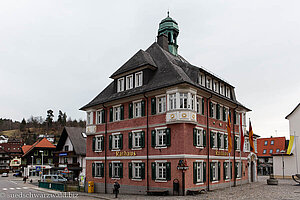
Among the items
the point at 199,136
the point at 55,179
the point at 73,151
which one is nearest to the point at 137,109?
the point at 199,136

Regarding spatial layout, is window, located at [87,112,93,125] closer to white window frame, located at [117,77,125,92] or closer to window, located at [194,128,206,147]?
white window frame, located at [117,77,125,92]

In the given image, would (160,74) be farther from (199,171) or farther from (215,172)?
(215,172)

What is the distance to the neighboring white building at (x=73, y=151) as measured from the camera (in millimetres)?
54219

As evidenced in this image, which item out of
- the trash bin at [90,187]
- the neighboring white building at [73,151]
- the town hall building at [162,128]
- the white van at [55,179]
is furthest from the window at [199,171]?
the neighboring white building at [73,151]

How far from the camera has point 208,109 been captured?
29.9 m

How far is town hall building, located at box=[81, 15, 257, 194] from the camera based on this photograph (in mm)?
25844

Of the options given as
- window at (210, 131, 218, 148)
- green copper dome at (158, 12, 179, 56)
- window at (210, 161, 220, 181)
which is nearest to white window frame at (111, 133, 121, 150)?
window at (210, 131, 218, 148)

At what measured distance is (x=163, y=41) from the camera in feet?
118

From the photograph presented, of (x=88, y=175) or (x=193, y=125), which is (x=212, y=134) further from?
(x=88, y=175)

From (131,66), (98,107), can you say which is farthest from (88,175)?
(131,66)

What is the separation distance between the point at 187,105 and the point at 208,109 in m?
4.95

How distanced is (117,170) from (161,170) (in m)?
6.62

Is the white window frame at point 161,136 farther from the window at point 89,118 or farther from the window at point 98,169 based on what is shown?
the window at point 89,118

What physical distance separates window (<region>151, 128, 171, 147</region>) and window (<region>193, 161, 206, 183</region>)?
314 centimetres
